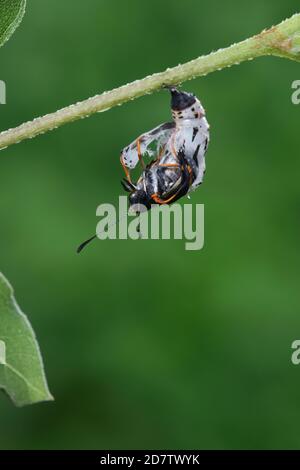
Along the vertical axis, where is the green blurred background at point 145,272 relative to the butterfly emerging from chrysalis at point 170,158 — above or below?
above

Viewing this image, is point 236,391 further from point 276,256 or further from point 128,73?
point 128,73

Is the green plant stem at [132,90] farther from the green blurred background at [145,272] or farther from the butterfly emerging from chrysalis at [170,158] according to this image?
the green blurred background at [145,272]

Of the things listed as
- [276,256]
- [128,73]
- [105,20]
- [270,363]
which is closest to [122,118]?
[128,73]

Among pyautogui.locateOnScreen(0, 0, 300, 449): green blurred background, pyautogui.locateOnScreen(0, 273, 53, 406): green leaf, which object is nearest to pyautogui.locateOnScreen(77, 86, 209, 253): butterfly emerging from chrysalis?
pyautogui.locateOnScreen(0, 273, 53, 406): green leaf

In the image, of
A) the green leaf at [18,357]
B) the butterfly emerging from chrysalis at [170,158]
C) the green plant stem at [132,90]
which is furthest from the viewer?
the butterfly emerging from chrysalis at [170,158]

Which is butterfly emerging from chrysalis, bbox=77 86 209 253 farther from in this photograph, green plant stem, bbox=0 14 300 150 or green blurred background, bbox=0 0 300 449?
green blurred background, bbox=0 0 300 449

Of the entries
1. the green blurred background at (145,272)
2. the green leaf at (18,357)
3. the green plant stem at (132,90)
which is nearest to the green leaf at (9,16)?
the green plant stem at (132,90)
